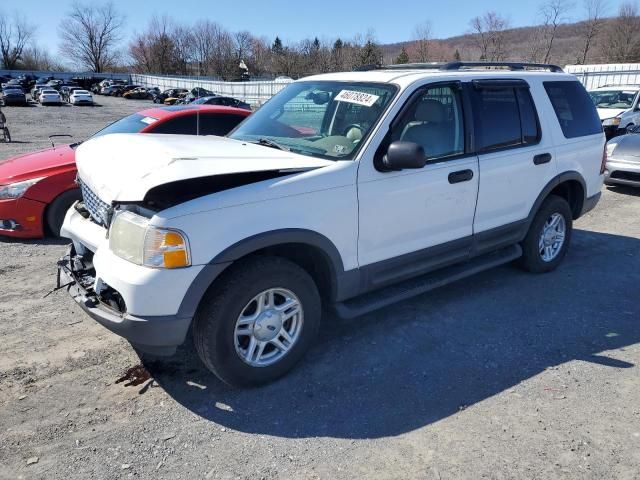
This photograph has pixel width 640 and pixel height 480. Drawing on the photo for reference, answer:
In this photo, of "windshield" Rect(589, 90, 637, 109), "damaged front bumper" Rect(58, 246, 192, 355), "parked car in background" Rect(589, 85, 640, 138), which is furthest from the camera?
"windshield" Rect(589, 90, 637, 109)

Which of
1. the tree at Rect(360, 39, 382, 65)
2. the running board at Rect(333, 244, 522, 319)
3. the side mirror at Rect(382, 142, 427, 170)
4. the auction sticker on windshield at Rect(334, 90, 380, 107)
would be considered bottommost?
the running board at Rect(333, 244, 522, 319)

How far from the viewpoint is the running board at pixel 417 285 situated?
3553 millimetres

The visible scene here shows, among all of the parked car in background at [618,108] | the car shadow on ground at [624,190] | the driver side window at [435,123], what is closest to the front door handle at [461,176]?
the driver side window at [435,123]

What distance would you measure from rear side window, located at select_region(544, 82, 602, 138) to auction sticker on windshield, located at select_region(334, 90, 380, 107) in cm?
211

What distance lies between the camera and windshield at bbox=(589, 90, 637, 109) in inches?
556

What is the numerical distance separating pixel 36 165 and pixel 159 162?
378cm

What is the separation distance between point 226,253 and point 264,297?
0.44 meters

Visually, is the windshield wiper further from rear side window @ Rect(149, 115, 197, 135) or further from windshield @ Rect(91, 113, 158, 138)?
windshield @ Rect(91, 113, 158, 138)

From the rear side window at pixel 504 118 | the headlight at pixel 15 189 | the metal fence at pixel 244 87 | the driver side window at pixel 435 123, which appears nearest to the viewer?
the driver side window at pixel 435 123

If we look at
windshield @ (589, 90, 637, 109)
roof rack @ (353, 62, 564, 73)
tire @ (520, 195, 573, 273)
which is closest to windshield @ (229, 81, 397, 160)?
roof rack @ (353, 62, 564, 73)

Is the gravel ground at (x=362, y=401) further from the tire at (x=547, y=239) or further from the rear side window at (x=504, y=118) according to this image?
the rear side window at (x=504, y=118)

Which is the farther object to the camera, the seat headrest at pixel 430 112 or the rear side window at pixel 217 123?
the rear side window at pixel 217 123

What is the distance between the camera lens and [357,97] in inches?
151

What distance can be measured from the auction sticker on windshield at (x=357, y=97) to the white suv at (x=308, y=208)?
2 centimetres
